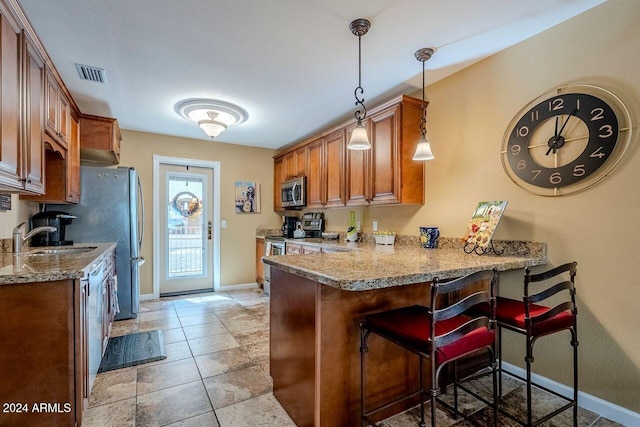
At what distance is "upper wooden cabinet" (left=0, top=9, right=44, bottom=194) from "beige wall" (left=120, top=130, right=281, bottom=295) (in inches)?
86.6

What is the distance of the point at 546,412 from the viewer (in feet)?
6.01

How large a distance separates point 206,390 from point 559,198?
266 cm

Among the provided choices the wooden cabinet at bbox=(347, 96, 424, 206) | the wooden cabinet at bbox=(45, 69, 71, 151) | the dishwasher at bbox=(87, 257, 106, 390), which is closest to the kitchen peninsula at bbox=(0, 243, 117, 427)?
the dishwasher at bbox=(87, 257, 106, 390)

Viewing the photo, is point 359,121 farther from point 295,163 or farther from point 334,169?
point 295,163

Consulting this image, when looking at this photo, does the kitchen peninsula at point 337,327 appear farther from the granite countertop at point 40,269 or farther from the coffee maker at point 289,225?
the coffee maker at point 289,225

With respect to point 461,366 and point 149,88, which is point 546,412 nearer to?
point 461,366

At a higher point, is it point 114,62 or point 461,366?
point 114,62

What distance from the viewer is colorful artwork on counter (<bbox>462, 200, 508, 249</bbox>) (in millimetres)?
2105

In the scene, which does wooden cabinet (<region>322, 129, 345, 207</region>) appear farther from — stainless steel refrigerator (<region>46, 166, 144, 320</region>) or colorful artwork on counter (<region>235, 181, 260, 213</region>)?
stainless steel refrigerator (<region>46, 166, 144, 320</region>)

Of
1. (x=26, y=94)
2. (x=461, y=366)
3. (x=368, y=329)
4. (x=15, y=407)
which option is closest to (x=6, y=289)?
(x=15, y=407)

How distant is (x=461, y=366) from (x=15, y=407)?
2594mm

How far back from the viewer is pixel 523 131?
2158 mm

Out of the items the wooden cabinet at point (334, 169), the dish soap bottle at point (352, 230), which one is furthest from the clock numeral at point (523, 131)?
the dish soap bottle at point (352, 230)

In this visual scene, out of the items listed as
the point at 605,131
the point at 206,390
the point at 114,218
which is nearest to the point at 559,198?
the point at 605,131
